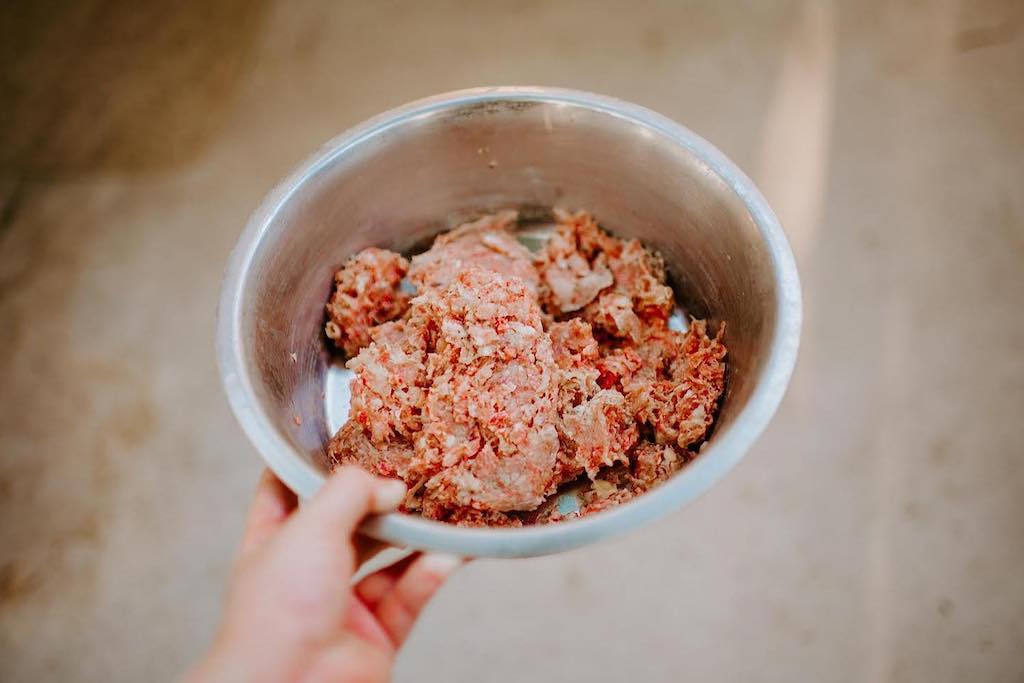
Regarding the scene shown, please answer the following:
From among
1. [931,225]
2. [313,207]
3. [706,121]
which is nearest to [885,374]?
[931,225]

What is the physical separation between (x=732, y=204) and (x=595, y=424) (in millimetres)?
319

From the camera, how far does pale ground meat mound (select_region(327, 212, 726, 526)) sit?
0.88m

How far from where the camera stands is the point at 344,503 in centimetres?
71

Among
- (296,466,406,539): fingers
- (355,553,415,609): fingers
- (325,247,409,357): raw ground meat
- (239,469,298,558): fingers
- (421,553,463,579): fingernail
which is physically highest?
(325,247,409,357): raw ground meat

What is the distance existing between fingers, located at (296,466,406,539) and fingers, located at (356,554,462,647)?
0.13 metres

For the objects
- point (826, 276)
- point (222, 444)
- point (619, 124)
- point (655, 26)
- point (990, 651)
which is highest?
point (655, 26)

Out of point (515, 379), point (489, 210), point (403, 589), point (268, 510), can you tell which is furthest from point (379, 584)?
point (489, 210)

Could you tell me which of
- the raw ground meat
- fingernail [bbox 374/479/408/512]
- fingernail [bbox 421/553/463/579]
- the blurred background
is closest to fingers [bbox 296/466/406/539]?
fingernail [bbox 374/479/408/512]

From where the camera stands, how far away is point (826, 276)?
175 centimetres

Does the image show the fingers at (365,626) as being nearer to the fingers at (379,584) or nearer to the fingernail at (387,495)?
the fingers at (379,584)

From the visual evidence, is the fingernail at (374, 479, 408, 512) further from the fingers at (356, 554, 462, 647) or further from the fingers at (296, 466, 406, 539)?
the fingers at (356, 554, 462, 647)

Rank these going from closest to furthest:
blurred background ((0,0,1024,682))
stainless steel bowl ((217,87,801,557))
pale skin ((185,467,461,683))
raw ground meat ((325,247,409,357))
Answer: pale skin ((185,467,461,683)) < stainless steel bowl ((217,87,801,557)) < raw ground meat ((325,247,409,357)) < blurred background ((0,0,1024,682))

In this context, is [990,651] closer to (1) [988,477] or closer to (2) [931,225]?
(1) [988,477]

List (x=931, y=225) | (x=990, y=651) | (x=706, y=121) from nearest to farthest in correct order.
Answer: (x=990, y=651) < (x=931, y=225) < (x=706, y=121)
